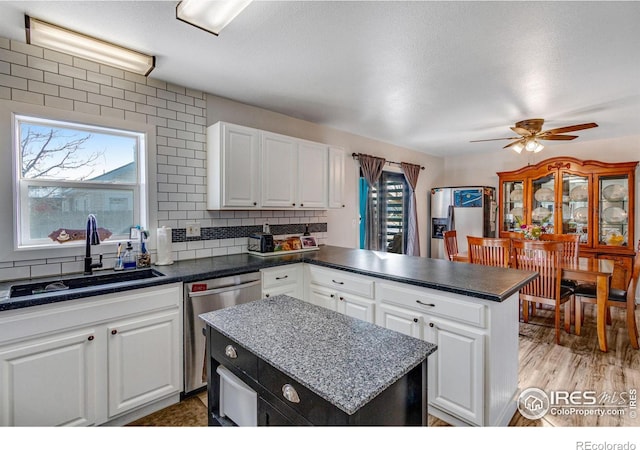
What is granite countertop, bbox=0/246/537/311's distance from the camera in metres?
1.75

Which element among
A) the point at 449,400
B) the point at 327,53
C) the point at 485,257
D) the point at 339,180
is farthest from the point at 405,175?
the point at 449,400

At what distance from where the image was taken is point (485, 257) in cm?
336

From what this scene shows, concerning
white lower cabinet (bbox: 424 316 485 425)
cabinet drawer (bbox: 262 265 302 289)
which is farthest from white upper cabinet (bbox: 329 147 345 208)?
white lower cabinet (bbox: 424 316 485 425)

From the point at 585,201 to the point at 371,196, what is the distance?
9.82 ft

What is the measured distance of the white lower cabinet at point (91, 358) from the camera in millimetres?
1622

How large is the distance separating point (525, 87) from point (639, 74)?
74 cm

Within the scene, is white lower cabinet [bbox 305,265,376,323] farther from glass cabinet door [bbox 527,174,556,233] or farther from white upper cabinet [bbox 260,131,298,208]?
glass cabinet door [bbox 527,174,556,233]

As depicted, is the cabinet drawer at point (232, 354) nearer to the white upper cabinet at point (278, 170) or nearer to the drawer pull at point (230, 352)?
the drawer pull at point (230, 352)

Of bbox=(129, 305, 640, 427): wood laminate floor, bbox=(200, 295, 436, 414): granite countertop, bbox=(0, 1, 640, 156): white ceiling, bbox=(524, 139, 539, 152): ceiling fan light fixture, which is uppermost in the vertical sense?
bbox=(0, 1, 640, 156): white ceiling

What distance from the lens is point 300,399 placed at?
38.1 inches

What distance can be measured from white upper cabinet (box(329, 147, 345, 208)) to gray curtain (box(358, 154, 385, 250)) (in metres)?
0.67

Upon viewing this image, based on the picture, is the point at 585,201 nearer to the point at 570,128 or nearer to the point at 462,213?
the point at 462,213

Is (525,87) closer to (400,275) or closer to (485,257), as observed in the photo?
(485,257)

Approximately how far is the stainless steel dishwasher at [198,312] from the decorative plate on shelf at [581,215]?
4.85 metres
